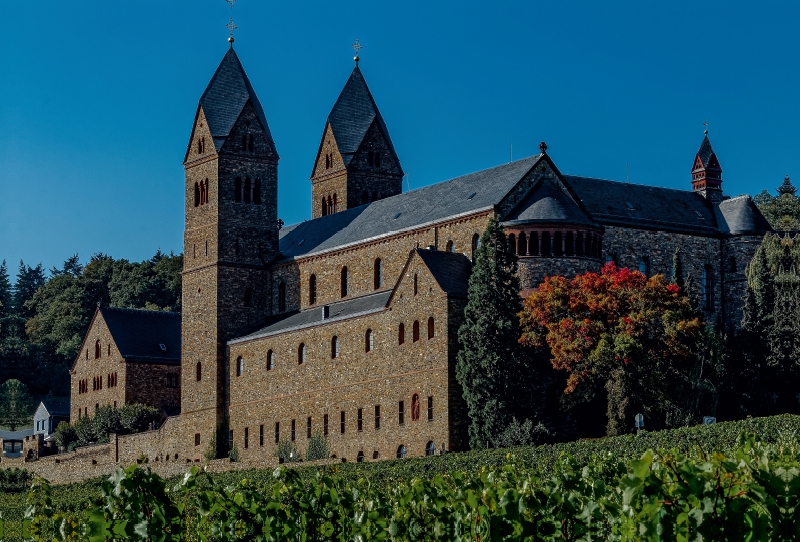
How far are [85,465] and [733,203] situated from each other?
4169cm

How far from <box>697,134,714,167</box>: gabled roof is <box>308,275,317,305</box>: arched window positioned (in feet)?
84.7

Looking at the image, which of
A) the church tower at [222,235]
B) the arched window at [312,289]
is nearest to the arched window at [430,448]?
the arched window at [312,289]

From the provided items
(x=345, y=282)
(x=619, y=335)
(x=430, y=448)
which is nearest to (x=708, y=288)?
(x=619, y=335)

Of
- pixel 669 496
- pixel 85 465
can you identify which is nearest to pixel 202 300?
pixel 85 465

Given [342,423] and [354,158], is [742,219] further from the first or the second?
[354,158]

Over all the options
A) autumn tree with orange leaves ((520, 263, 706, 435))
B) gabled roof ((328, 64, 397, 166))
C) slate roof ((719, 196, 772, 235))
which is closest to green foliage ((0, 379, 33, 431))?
gabled roof ((328, 64, 397, 166))

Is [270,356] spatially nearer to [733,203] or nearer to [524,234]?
[524,234]

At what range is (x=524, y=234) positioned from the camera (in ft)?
250

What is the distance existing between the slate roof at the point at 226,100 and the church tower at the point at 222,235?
0.06 meters

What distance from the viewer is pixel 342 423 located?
80.0m

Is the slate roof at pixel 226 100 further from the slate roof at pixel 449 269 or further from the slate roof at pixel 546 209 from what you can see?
the slate roof at pixel 546 209

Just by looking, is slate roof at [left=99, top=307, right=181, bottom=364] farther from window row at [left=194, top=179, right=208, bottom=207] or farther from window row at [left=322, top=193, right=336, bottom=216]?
window row at [left=194, top=179, right=208, bottom=207]

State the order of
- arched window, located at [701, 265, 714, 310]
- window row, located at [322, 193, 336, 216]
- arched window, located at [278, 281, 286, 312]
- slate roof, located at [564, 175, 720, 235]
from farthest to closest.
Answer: window row, located at [322, 193, 336, 216], arched window, located at [278, 281, 286, 312], arched window, located at [701, 265, 714, 310], slate roof, located at [564, 175, 720, 235]

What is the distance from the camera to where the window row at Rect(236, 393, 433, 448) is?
74.8 metres
